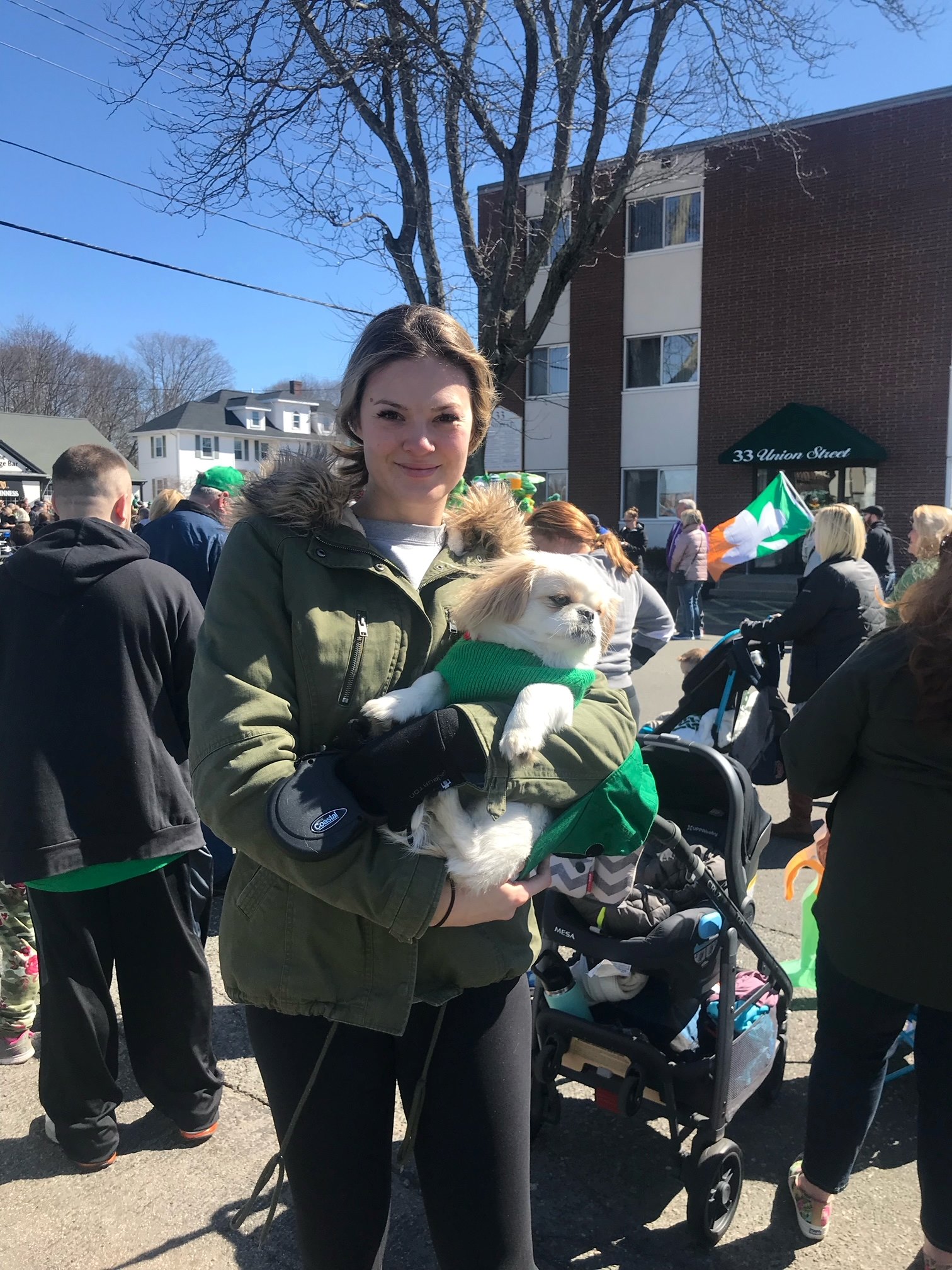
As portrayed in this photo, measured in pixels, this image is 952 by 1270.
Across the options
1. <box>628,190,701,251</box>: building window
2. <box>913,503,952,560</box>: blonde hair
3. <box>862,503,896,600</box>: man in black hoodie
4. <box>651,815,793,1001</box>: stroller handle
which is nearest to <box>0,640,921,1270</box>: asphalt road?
<box>651,815,793,1001</box>: stroller handle

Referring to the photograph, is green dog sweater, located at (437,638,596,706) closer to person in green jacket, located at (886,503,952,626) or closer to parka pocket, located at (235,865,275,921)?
parka pocket, located at (235,865,275,921)

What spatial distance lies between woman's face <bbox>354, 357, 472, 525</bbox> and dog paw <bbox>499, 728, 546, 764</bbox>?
0.53 meters

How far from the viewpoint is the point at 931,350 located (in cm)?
1777

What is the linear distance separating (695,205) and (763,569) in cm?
889

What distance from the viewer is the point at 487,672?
5.50ft

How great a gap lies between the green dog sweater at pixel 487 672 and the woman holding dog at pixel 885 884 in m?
0.97

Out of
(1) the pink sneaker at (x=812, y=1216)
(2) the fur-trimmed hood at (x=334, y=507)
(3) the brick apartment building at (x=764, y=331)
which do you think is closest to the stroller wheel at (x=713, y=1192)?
(1) the pink sneaker at (x=812, y=1216)

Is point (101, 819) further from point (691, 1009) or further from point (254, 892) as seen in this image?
point (691, 1009)

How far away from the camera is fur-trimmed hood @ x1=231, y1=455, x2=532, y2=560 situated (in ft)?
5.24

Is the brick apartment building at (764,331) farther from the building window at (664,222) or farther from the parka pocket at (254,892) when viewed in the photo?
the parka pocket at (254,892)

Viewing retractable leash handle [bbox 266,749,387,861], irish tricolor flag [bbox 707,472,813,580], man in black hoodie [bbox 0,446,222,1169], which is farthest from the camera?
irish tricolor flag [bbox 707,472,813,580]

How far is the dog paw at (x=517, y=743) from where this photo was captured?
4.98 feet

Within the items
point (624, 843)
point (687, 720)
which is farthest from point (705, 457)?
point (624, 843)

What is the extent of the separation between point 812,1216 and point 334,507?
245 centimetres
